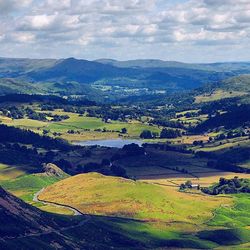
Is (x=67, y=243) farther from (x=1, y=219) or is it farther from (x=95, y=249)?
(x=1, y=219)

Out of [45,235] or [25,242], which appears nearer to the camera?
[25,242]

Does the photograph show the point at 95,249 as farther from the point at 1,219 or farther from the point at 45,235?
the point at 1,219

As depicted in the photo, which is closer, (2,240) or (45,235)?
(2,240)

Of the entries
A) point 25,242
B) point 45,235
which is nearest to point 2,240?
point 25,242

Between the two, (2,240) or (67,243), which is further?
(67,243)

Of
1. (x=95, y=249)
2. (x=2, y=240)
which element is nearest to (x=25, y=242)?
(x=2, y=240)

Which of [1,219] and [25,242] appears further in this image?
[1,219]

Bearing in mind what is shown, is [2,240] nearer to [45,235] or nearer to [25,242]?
[25,242]
